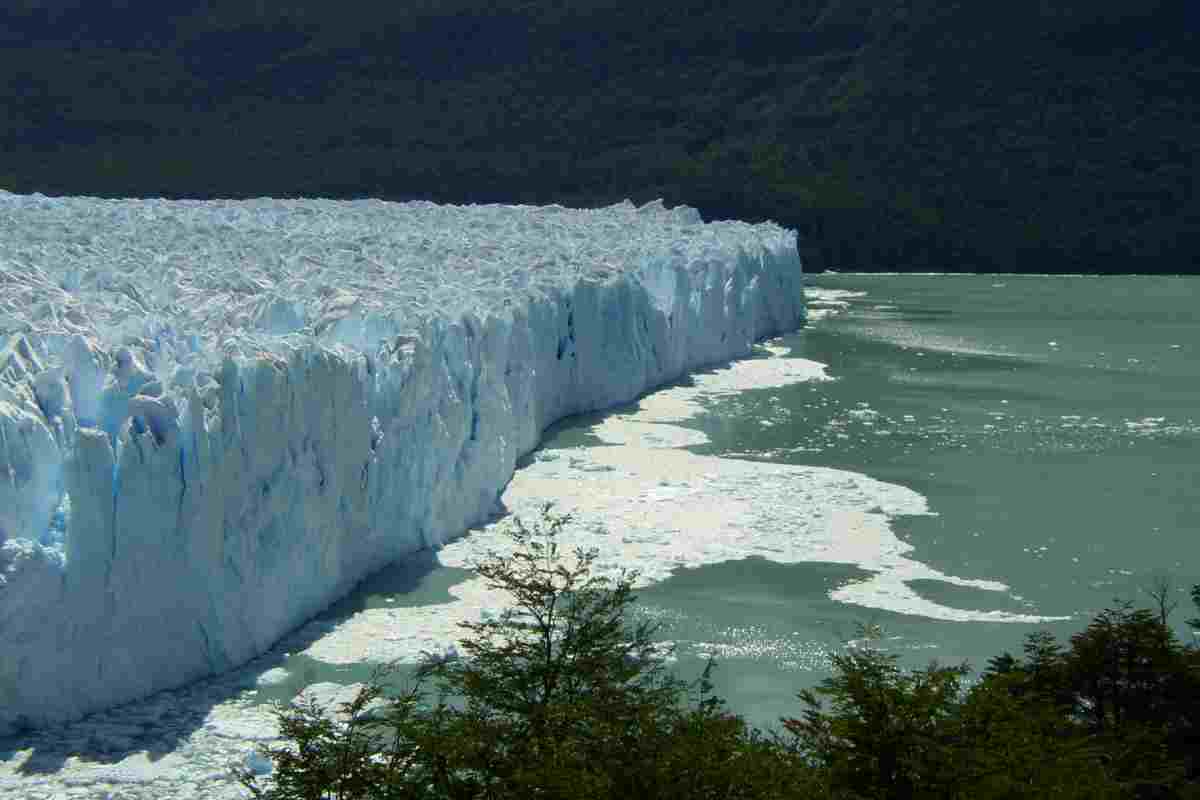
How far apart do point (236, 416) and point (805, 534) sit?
11.7 ft

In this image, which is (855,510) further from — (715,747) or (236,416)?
(715,747)

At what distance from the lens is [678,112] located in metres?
42.2

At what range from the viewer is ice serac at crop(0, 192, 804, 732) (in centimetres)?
542

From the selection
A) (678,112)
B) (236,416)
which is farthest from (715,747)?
(678,112)

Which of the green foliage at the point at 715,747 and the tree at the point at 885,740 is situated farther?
the tree at the point at 885,740

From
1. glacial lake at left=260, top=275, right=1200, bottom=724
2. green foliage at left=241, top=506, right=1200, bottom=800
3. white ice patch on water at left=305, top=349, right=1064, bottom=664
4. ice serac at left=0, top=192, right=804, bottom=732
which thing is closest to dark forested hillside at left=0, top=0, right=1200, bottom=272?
glacial lake at left=260, top=275, right=1200, bottom=724

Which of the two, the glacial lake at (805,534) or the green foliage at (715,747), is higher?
the green foliage at (715,747)

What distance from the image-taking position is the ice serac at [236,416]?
5.42 metres

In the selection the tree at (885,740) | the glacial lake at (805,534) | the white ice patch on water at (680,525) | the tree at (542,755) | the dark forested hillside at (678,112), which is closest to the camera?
the tree at (542,755)

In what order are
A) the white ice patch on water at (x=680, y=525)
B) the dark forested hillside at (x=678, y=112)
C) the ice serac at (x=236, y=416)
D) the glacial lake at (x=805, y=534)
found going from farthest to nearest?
the dark forested hillside at (x=678, y=112), the white ice patch on water at (x=680, y=525), the glacial lake at (x=805, y=534), the ice serac at (x=236, y=416)

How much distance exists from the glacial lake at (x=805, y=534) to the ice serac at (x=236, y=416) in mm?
210

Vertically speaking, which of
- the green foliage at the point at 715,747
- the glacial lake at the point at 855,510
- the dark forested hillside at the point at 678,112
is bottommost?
the glacial lake at the point at 855,510

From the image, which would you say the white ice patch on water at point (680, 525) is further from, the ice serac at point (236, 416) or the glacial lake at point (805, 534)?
the ice serac at point (236, 416)

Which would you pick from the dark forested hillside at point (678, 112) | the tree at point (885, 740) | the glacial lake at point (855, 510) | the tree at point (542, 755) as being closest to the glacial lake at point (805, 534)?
the glacial lake at point (855, 510)
